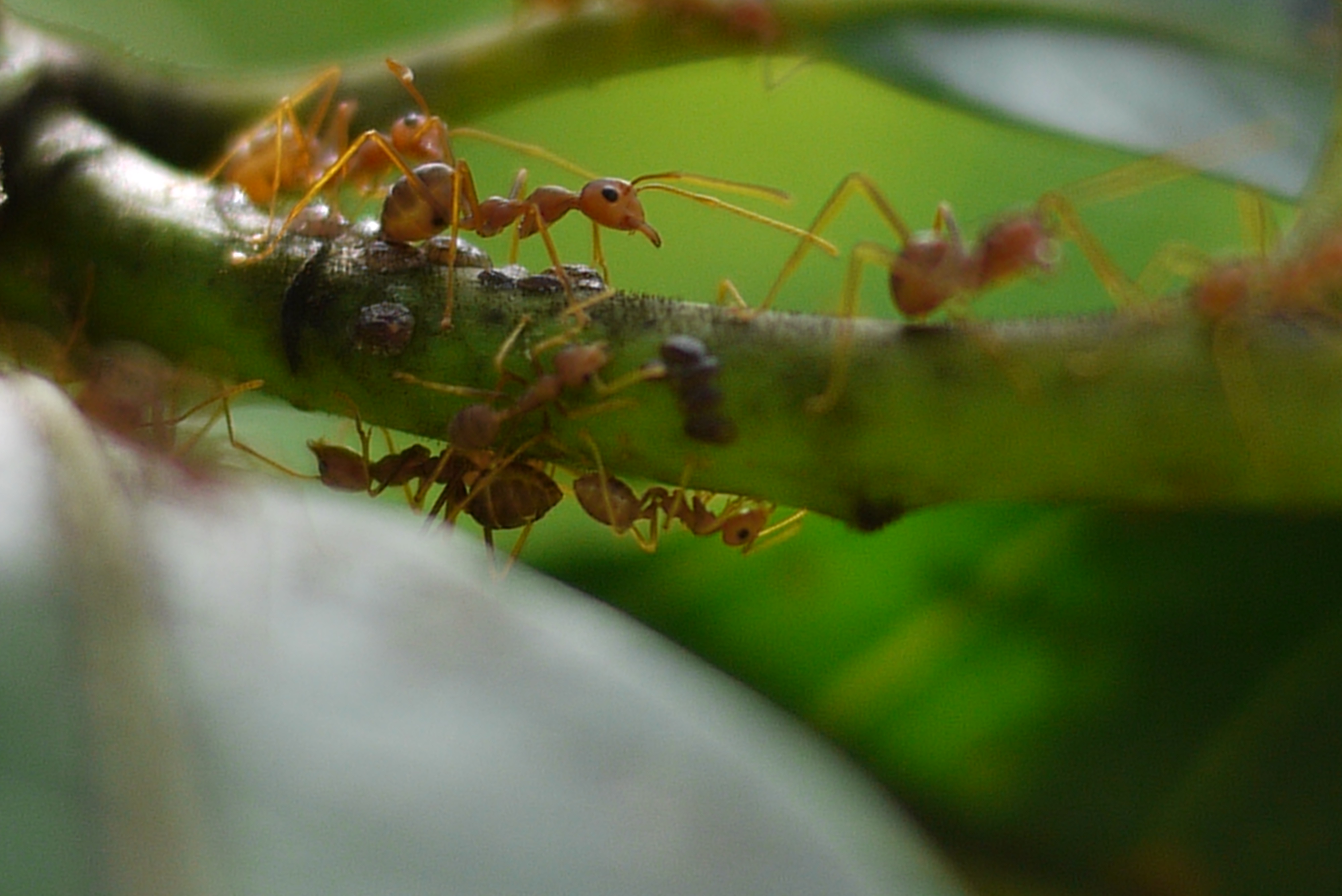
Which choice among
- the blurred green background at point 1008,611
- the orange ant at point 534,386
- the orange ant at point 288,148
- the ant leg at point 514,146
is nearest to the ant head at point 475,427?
the orange ant at point 534,386

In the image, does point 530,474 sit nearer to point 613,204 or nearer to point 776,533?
point 776,533

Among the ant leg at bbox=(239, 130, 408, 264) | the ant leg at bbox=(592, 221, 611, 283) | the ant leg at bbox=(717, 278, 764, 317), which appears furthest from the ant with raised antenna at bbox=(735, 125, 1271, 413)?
the ant leg at bbox=(239, 130, 408, 264)

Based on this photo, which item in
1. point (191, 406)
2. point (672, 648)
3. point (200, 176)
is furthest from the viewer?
point (672, 648)

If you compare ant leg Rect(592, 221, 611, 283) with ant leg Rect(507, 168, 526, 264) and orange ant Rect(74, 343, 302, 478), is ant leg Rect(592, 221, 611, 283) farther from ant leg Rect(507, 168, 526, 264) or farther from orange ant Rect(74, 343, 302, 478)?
orange ant Rect(74, 343, 302, 478)

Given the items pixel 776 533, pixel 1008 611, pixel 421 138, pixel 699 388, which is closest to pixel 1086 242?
pixel 776 533

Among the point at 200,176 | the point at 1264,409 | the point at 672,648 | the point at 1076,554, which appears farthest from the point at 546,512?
the point at 1076,554

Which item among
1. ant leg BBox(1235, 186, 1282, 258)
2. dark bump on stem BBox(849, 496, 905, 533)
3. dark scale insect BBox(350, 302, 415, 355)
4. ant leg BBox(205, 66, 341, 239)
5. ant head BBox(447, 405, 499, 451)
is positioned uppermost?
ant leg BBox(1235, 186, 1282, 258)

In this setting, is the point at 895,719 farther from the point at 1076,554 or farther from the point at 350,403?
the point at 350,403
